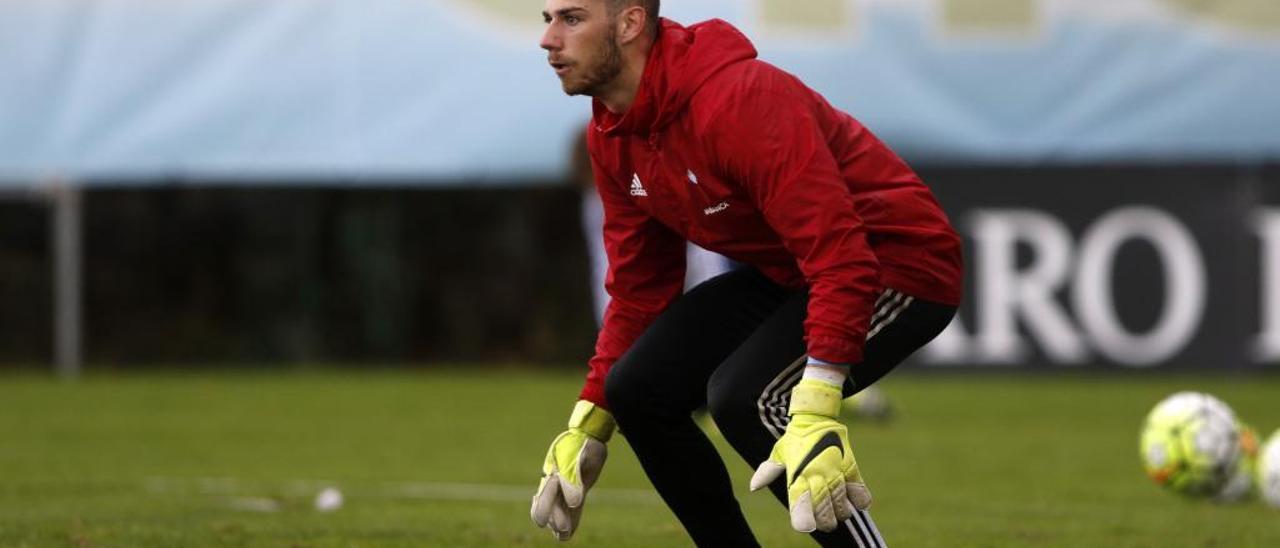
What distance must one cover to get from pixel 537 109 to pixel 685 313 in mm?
11391

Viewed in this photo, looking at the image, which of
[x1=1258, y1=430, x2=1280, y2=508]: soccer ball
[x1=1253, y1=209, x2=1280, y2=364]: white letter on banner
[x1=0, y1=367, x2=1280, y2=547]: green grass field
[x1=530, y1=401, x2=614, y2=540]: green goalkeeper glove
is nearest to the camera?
[x1=530, y1=401, x2=614, y2=540]: green goalkeeper glove

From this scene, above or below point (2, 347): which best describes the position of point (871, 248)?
above

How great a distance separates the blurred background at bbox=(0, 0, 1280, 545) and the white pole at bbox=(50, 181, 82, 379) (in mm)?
26

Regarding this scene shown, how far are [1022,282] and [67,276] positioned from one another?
787 centimetres

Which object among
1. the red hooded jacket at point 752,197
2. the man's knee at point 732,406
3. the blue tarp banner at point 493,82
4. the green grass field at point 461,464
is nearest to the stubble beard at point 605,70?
the red hooded jacket at point 752,197

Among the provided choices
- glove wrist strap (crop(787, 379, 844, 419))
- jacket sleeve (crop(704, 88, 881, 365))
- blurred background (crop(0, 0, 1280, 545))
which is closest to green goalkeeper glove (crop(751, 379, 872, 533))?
glove wrist strap (crop(787, 379, 844, 419))

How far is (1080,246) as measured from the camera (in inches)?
658

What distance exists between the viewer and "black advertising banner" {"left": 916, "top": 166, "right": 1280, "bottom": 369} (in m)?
16.5

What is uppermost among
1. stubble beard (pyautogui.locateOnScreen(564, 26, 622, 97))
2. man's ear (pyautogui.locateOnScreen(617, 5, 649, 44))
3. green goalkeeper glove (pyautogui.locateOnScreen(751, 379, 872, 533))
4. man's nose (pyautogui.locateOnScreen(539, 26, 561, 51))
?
man's ear (pyautogui.locateOnScreen(617, 5, 649, 44))

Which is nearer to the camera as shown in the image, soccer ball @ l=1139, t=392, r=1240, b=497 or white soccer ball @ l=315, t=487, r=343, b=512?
white soccer ball @ l=315, t=487, r=343, b=512

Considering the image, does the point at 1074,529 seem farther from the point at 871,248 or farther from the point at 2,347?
the point at 2,347

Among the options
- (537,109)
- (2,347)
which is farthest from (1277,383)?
(2,347)

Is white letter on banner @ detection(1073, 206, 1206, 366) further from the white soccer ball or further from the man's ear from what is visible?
the man's ear

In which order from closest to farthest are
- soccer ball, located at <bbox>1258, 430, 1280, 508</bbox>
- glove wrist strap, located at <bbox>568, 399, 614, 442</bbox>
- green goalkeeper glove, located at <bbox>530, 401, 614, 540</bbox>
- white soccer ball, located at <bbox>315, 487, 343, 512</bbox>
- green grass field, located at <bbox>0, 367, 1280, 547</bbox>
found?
green goalkeeper glove, located at <bbox>530, 401, 614, 540</bbox>, glove wrist strap, located at <bbox>568, 399, 614, 442</bbox>, green grass field, located at <bbox>0, 367, 1280, 547</bbox>, white soccer ball, located at <bbox>315, 487, 343, 512</bbox>, soccer ball, located at <bbox>1258, 430, 1280, 508</bbox>
